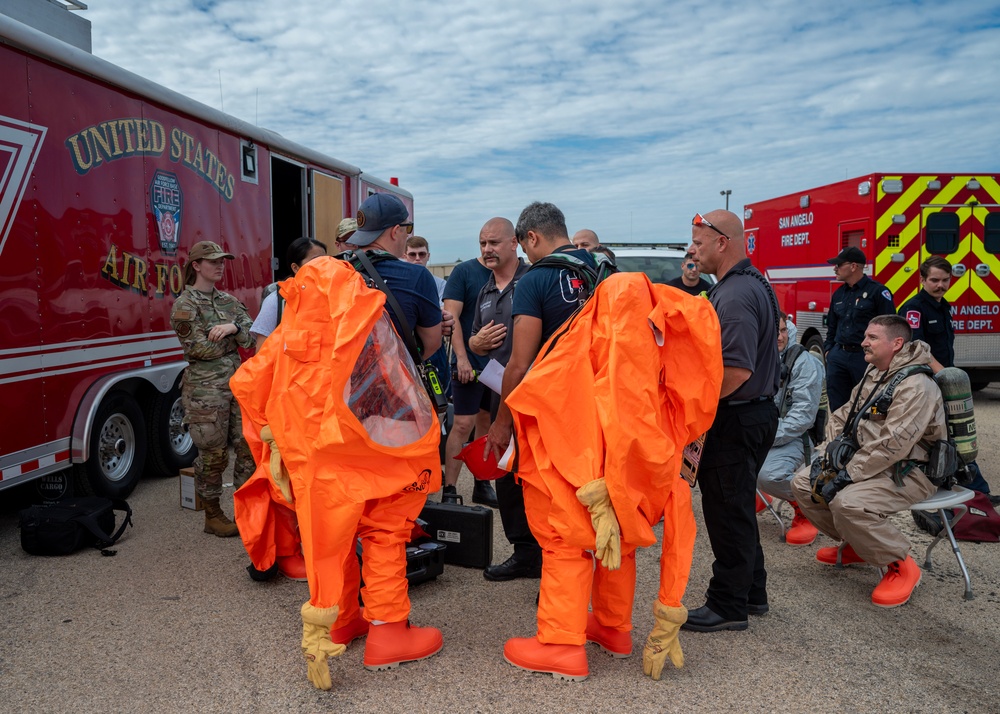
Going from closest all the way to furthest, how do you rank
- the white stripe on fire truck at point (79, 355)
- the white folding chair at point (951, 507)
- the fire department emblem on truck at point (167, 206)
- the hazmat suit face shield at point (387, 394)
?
the hazmat suit face shield at point (387, 394)
the white folding chair at point (951, 507)
the white stripe on fire truck at point (79, 355)
the fire department emblem on truck at point (167, 206)

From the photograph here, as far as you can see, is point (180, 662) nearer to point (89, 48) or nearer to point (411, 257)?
point (411, 257)

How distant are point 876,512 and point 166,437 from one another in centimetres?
529

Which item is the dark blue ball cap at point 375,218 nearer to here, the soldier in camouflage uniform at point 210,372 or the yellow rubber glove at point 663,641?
the soldier in camouflage uniform at point 210,372

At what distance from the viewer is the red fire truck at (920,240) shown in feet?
30.0

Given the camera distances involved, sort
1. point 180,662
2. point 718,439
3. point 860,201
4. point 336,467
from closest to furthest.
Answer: point 336,467, point 180,662, point 718,439, point 860,201

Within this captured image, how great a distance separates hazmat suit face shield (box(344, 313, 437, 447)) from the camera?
310 cm

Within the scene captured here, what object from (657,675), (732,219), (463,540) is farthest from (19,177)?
(657,675)

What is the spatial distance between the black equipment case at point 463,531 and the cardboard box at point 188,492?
6.23 feet

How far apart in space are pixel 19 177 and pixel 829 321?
21.7 ft

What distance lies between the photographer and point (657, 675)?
3.08 m

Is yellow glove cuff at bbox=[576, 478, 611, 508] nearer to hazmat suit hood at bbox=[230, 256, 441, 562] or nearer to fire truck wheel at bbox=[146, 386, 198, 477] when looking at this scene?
hazmat suit hood at bbox=[230, 256, 441, 562]

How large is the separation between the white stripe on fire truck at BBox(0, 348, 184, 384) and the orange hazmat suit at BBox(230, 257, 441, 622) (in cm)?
226

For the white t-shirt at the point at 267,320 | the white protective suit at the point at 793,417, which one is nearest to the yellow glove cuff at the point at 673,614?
the white protective suit at the point at 793,417

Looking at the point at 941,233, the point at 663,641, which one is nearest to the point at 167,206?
the point at 663,641
